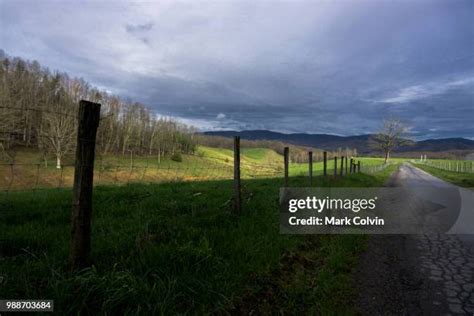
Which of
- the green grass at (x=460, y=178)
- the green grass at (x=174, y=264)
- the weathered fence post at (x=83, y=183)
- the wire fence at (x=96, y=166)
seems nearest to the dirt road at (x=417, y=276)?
the green grass at (x=174, y=264)

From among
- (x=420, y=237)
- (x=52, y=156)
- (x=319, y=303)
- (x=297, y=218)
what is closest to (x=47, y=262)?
(x=319, y=303)

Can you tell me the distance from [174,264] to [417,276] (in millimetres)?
3955

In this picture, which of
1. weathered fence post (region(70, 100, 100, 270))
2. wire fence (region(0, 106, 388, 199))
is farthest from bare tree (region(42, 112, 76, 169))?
weathered fence post (region(70, 100, 100, 270))

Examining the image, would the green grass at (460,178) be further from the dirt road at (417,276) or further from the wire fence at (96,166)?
the dirt road at (417,276)

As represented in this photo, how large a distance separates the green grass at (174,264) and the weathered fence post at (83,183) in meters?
0.28

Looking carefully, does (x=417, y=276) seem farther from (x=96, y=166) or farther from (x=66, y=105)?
(x=66, y=105)

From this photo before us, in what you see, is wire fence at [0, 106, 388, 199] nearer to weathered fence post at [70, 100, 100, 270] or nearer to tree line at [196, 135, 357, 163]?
weathered fence post at [70, 100, 100, 270]

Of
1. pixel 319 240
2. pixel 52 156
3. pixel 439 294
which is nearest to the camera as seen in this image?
pixel 439 294

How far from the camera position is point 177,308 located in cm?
340

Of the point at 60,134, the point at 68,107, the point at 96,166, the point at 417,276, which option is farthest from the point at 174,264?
the point at 68,107

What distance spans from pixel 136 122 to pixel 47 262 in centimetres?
9894

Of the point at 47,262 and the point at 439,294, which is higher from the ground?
the point at 47,262

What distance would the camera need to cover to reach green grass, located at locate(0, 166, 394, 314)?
10.8 feet

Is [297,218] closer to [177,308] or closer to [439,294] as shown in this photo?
[439,294]
